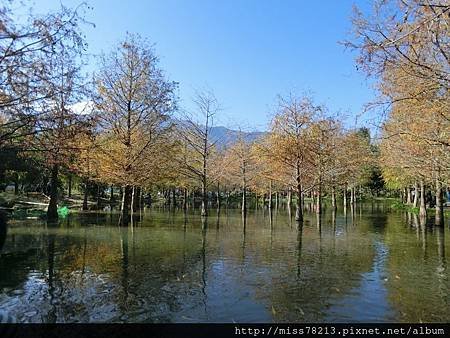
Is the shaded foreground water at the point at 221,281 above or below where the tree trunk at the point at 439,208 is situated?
below

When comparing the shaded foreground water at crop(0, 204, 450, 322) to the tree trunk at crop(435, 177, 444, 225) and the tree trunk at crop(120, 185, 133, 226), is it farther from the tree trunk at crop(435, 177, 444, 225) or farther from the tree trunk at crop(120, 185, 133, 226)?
the tree trunk at crop(435, 177, 444, 225)

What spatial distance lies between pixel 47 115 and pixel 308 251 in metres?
11.3

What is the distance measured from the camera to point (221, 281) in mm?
11289

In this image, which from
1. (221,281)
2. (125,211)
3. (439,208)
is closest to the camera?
(221,281)

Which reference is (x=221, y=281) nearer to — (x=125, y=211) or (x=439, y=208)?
(x=125, y=211)

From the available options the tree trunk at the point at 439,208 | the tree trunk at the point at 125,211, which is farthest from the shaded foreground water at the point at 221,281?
the tree trunk at the point at 439,208

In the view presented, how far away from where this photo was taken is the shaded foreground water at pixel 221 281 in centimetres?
848

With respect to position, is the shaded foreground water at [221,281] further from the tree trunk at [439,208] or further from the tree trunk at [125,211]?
the tree trunk at [439,208]

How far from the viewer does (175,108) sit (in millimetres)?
29719

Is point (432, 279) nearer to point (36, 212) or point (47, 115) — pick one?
point (47, 115)

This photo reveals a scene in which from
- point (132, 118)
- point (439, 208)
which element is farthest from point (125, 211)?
point (439, 208)

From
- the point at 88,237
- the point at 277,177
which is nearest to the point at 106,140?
the point at 88,237

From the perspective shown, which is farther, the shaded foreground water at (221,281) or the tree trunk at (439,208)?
A: the tree trunk at (439,208)

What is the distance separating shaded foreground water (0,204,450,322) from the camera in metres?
8.48
